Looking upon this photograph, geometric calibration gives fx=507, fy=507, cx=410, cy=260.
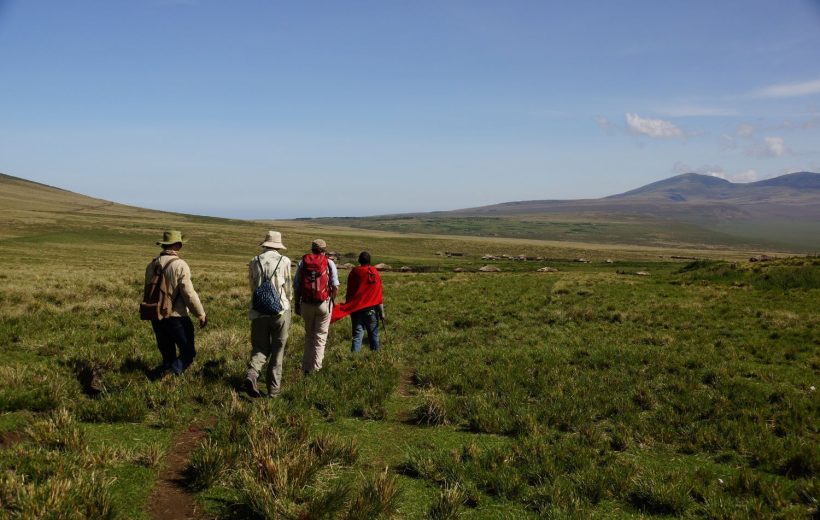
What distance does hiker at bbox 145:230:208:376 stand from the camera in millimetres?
7855

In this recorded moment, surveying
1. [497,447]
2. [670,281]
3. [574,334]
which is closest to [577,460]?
[497,447]

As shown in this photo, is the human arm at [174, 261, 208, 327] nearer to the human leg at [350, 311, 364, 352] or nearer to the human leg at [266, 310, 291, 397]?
the human leg at [266, 310, 291, 397]

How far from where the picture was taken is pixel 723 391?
8648 millimetres

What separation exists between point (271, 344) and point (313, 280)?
1.37 m

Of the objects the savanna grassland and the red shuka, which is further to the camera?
the red shuka

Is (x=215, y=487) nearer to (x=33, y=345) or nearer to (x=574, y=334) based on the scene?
(x=33, y=345)

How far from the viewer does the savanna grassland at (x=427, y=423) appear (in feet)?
15.9

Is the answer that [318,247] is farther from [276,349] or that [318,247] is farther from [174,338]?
[174,338]

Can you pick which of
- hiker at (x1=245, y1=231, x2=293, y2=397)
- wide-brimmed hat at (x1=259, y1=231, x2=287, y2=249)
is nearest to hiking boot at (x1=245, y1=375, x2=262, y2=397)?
hiker at (x1=245, y1=231, x2=293, y2=397)

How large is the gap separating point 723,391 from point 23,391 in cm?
1081

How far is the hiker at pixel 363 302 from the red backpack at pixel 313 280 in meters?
2.44

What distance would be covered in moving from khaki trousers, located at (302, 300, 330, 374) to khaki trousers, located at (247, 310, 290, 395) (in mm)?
884

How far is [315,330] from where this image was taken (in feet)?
30.1

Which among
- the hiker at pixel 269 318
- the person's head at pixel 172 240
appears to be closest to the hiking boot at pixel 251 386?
the hiker at pixel 269 318
